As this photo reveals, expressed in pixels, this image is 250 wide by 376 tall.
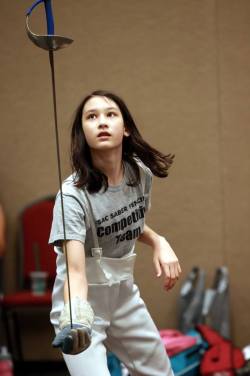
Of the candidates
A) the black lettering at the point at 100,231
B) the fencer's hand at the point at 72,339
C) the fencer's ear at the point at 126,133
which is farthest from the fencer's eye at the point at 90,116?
the fencer's hand at the point at 72,339

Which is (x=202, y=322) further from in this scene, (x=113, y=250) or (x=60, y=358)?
(x=113, y=250)

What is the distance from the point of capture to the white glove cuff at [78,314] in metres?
1.27

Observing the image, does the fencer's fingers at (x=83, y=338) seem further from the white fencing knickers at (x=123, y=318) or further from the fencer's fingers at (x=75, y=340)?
the white fencing knickers at (x=123, y=318)

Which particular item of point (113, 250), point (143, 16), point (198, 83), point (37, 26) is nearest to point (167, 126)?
point (198, 83)

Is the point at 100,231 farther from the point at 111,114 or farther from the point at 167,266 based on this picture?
the point at 111,114

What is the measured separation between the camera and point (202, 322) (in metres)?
3.33

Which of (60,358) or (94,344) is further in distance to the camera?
(60,358)

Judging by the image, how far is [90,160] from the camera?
1.70 m

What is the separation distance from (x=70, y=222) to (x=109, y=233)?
6.6 inches

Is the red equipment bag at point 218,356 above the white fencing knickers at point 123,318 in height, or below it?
below

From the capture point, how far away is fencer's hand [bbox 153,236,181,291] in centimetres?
167

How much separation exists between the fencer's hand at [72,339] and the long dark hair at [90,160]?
48 cm

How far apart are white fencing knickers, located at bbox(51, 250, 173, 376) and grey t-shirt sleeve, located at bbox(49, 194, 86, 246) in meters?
0.14

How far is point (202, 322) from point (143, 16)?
1.58m
